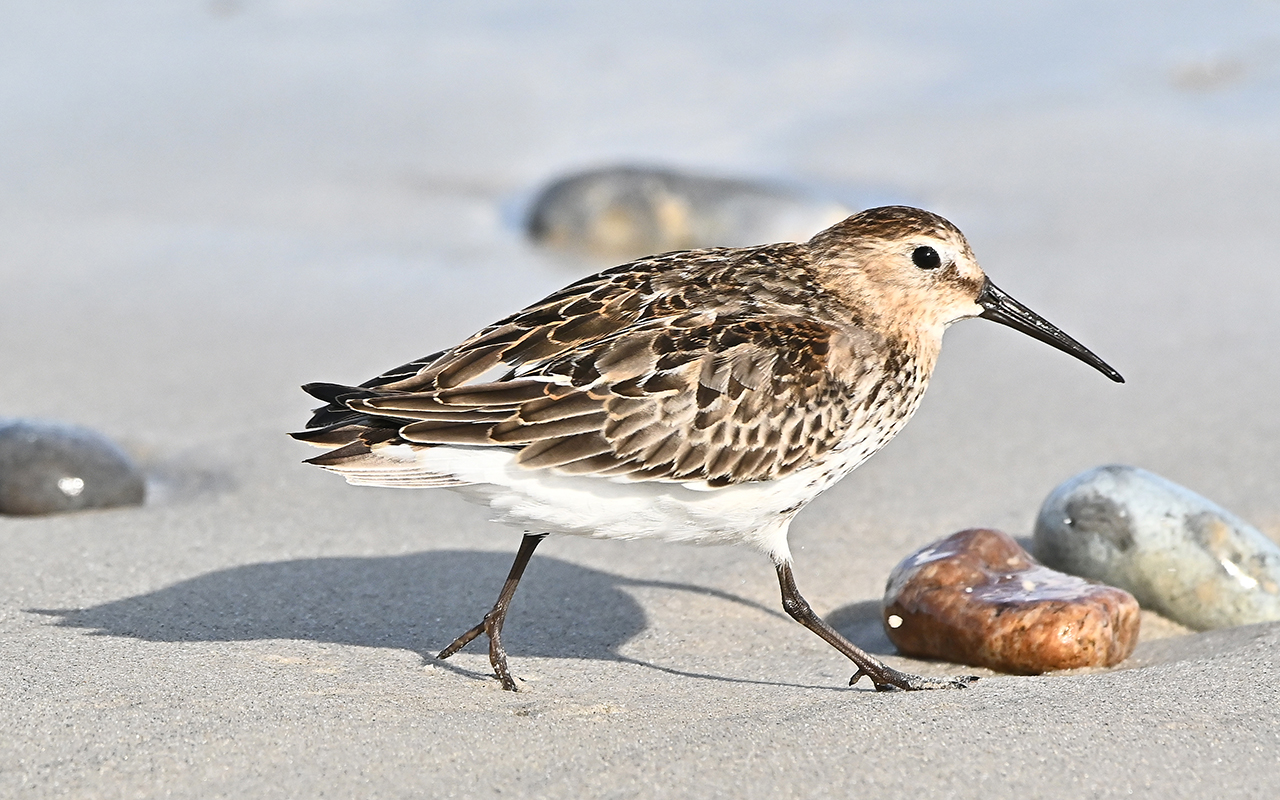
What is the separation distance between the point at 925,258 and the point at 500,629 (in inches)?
67.6

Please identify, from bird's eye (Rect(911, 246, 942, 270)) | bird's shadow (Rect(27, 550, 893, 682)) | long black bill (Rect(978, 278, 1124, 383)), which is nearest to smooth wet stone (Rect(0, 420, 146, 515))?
bird's shadow (Rect(27, 550, 893, 682))

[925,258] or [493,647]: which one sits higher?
[925,258]

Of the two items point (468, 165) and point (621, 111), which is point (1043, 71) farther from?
point (468, 165)

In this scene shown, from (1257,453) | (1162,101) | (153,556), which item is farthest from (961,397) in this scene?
(1162,101)

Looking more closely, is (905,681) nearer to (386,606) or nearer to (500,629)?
(500,629)

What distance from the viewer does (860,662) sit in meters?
4.68

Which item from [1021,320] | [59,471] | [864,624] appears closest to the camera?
[1021,320]

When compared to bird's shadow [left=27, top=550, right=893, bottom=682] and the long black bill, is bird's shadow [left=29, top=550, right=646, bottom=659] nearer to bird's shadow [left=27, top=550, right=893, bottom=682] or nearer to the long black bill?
bird's shadow [left=27, top=550, right=893, bottom=682]

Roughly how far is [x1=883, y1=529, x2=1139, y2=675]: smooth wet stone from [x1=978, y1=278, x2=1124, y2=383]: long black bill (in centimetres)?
67

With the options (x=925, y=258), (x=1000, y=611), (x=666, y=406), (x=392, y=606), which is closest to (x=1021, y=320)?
(x=925, y=258)

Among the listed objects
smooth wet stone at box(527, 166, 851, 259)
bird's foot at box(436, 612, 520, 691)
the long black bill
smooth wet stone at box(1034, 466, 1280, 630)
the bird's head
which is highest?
the bird's head

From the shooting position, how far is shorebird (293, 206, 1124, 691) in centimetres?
433

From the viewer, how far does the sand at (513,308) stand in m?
3.85

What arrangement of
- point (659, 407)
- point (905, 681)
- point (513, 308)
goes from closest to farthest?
1. point (659, 407)
2. point (905, 681)
3. point (513, 308)
